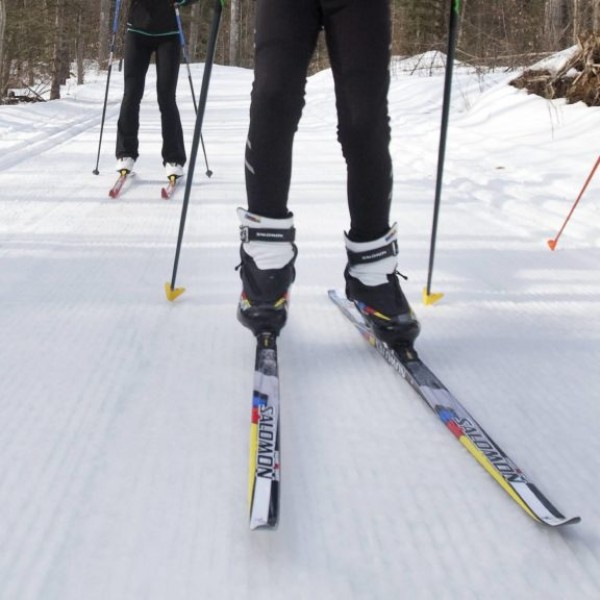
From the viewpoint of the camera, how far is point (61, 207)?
3.42m

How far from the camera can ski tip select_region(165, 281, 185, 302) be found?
2.08 m

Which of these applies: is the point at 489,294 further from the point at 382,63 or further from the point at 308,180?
the point at 308,180

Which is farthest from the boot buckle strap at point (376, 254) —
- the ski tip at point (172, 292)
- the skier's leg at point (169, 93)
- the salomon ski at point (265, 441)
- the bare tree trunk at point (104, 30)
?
the bare tree trunk at point (104, 30)

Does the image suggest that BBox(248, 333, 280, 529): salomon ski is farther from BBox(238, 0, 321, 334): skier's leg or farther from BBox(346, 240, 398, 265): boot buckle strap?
BBox(346, 240, 398, 265): boot buckle strap

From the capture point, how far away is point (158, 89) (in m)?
4.24

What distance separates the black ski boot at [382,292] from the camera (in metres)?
1.65

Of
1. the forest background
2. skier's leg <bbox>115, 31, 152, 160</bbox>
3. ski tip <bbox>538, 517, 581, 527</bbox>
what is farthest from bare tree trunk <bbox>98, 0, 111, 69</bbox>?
ski tip <bbox>538, 517, 581, 527</bbox>

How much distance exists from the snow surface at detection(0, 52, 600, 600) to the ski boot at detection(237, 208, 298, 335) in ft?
0.40

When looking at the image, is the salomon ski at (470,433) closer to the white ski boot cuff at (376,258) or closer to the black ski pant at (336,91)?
the white ski boot cuff at (376,258)

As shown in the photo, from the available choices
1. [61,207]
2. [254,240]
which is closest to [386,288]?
[254,240]

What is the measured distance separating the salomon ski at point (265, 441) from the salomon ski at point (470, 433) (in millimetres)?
312

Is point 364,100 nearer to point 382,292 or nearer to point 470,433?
point 382,292

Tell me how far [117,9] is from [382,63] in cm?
369

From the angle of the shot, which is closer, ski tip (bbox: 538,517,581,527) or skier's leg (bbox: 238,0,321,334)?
ski tip (bbox: 538,517,581,527)
